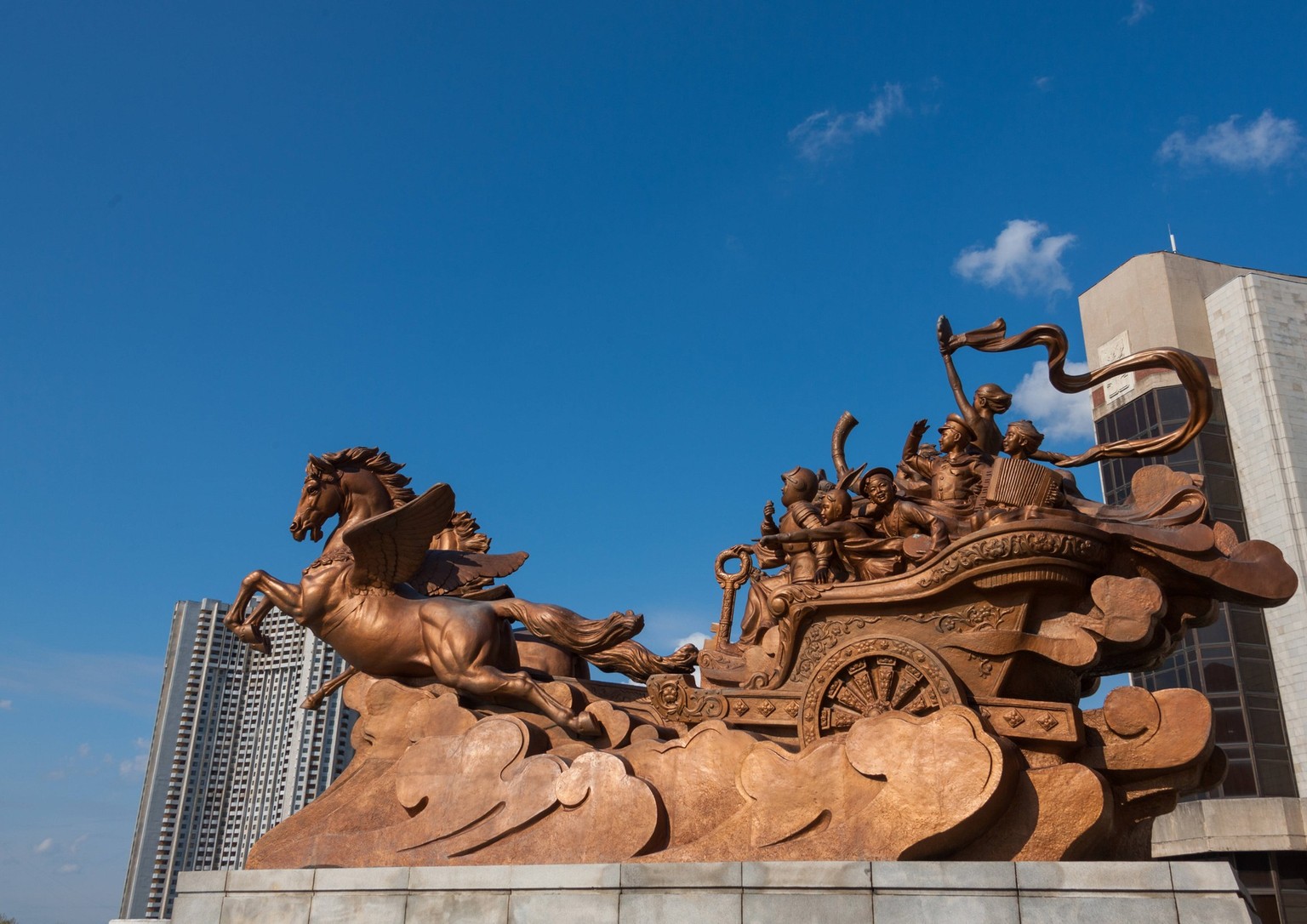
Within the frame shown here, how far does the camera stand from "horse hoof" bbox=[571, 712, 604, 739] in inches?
344

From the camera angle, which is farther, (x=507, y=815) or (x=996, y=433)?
(x=996, y=433)

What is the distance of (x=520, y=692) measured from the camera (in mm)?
9180

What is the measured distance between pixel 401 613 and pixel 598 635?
186 cm

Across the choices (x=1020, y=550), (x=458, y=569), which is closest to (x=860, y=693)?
(x=1020, y=550)

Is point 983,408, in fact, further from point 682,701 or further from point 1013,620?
point 682,701

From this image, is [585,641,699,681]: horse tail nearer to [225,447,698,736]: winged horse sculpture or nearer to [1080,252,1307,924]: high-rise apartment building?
[225,447,698,736]: winged horse sculpture

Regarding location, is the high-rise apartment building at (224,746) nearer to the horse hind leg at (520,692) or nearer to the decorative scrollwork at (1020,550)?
the horse hind leg at (520,692)

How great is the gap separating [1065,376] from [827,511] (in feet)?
7.71

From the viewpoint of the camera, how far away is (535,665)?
10.3 m

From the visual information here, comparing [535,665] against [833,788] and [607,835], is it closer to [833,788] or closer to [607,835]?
[607,835]

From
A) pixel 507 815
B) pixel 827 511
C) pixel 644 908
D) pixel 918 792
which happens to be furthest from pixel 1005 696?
pixel 507 815

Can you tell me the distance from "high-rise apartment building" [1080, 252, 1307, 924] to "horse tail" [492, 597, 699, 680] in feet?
53.3

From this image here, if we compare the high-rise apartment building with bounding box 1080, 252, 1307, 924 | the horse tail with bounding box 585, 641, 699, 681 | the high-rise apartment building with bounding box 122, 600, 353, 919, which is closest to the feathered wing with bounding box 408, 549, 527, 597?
the horse tail with bounding box 585, 641, 699, 681

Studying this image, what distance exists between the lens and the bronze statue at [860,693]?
6.88 metres
